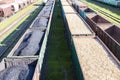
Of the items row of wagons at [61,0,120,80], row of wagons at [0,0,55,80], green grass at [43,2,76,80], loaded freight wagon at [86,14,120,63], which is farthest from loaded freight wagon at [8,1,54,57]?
loaded freight wagon at [86,14,120,63]

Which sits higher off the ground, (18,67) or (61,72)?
(18,67)

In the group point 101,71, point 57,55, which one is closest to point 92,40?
point 57,55

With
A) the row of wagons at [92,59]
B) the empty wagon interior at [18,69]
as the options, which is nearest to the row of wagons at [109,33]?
the row of wagons at [92,59]

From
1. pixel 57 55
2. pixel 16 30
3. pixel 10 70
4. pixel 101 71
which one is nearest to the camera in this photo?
pixel 101 71

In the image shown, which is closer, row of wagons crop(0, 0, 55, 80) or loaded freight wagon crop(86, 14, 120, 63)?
row of wagons crop(0, 0, 55, 80)

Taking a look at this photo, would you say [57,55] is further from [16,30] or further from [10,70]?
[16,30]

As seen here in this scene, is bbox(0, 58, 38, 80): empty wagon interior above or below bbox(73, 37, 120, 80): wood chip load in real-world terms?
below

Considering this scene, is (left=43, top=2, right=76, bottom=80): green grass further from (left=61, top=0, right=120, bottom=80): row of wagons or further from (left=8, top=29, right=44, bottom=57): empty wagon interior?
(left=8, top=29, right=44, bottom=57): empty wagon interior
